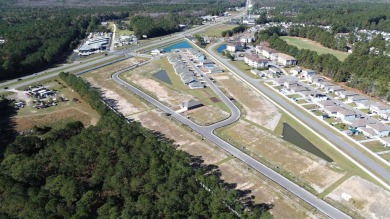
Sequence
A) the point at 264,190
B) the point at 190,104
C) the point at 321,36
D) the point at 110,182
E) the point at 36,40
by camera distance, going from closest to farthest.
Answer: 1. the point at 110,182
2. the point at 264,190
3. the point at 190,104
4. the point at 36,40
5. the point at 321,36

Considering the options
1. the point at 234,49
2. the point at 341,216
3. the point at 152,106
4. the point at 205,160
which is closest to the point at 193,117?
the point at 152,106

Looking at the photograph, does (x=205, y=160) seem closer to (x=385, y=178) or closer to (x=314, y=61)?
(x=385, y=178)

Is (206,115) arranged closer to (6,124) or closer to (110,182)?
(110,182)

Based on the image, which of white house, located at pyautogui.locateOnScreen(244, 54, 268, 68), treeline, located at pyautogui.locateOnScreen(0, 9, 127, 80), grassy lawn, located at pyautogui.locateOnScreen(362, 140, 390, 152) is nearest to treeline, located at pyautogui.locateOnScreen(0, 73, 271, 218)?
grassy lawn, located at pyautogui.locateOnScreen(362, 140, 390, 152)

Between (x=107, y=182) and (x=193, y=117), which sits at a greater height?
(x=107, y=182)

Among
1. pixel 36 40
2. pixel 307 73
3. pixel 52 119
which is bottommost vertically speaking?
pixel 307 73

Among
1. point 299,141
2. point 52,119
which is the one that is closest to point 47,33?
point 52,119

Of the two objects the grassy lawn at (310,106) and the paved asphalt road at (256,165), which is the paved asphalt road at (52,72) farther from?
the grassy lawn at (310,106)
